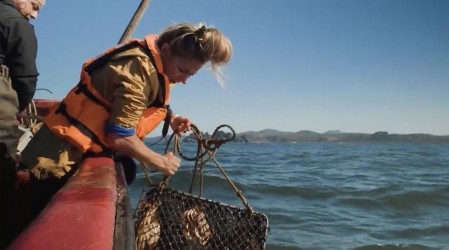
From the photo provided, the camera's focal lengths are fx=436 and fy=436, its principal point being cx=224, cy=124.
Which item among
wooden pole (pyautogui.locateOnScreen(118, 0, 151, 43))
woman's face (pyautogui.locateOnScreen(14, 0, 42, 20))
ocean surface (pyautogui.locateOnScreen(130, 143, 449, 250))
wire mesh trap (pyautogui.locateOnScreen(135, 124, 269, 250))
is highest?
wooden pole (pyautogui.locateOnScreen(118, 0, 151, 43))

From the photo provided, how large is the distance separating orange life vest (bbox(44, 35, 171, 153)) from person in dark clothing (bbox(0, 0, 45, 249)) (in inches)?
8.7

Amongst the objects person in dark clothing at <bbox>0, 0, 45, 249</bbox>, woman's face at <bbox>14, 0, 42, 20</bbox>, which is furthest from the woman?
woman's face at <bbox>14, 0, 42, 20</bbox>

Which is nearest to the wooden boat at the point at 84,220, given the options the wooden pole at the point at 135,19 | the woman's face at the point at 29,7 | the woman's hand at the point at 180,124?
the woman's face at the point at 29,7

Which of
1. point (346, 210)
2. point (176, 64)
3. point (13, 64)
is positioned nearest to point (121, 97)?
point (176, 64)

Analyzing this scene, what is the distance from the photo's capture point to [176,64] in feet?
8.34

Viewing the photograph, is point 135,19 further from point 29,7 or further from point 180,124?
point 29,7

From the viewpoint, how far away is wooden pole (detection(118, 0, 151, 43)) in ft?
17.7

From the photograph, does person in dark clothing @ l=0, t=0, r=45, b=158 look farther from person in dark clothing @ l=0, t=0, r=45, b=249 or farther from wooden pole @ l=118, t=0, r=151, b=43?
wooden pole @ l=118, t=0, r=151, b=43

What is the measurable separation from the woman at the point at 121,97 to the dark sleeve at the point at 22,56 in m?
0.23

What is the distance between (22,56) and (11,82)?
173 millimetres

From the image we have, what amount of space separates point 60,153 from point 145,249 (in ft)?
2.87

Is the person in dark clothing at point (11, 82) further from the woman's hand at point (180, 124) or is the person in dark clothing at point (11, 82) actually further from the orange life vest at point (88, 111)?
the woman's hand at point (180, 124)

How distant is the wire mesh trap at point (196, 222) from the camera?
10.1 ft

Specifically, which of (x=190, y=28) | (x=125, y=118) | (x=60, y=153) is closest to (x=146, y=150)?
(x=125, y=118)
